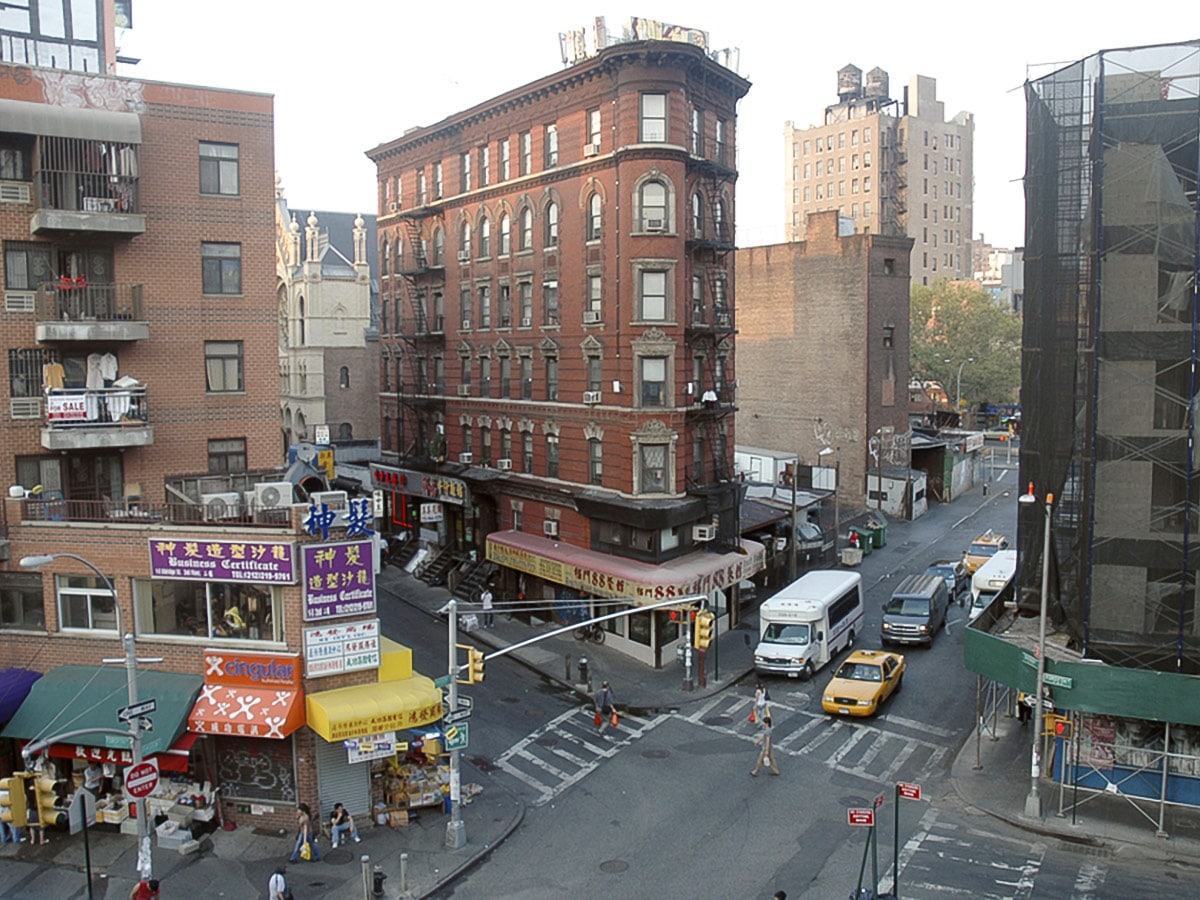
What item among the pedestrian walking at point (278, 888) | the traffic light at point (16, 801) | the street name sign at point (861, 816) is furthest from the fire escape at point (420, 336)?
the street name sign at point (861, 816)

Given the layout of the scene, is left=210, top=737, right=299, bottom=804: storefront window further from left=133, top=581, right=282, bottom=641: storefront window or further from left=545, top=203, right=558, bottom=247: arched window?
left=545, top=203, right=558, bottom=247: arched window

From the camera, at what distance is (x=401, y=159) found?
52.3 m

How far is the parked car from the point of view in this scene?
45.5 m

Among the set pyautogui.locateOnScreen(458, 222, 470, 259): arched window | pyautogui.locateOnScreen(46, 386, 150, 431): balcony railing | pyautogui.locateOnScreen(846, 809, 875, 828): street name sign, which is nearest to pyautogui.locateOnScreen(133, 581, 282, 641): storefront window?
pyautogui.locateOnScreen(46, 386, 150, 431): balcony railing

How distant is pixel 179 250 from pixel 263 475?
675 centimetres

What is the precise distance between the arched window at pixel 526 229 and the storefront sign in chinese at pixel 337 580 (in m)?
21.9

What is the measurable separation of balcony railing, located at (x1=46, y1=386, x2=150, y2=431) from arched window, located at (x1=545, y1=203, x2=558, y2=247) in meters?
19.3

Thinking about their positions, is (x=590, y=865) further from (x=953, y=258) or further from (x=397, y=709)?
(x=953, y=258)

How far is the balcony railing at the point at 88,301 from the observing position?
26344mm

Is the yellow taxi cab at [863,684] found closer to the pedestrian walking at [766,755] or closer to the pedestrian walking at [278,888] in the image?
the pedestrian walking at [766,755]

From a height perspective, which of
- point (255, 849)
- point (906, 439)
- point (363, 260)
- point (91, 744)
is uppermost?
point (363, 260)

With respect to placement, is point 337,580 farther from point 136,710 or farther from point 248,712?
point 136,710

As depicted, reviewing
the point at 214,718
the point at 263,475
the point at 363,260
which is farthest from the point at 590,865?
the point at 363,260

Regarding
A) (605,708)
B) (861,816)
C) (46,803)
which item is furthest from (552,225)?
(861,816)
